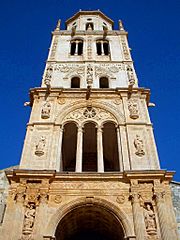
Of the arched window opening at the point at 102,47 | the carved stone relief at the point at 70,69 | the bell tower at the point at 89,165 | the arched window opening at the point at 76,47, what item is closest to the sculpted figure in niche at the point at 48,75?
the bell tower at the point at 89,165

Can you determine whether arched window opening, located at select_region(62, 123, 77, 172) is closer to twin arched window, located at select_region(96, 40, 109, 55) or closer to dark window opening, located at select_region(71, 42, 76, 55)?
twin arched window, located at select_region(96, 40, 109, 55)

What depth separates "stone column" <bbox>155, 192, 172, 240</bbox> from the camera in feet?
35.9

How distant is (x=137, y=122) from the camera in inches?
620

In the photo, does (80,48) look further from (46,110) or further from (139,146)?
(139,146)

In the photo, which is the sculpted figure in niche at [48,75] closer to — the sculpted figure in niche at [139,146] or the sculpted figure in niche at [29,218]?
the sculpted figure in niche at [139,146]

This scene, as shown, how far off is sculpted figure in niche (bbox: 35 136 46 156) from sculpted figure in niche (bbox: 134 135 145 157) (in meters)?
4.12

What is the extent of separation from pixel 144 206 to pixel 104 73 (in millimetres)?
10221

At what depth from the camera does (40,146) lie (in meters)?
14.5

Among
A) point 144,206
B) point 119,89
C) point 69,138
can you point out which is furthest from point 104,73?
point 144,206

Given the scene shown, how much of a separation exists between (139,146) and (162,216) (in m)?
3.70

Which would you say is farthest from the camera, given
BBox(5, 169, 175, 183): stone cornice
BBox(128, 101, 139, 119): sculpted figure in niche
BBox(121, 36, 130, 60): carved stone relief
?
BBox(121, 36, 130, 60): carved stone relief

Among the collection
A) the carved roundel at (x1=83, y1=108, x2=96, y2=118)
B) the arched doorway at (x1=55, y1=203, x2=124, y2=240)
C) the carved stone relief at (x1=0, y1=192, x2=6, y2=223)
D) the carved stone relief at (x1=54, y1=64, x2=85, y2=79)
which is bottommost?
the arched doorway at (x1=55, y1=203, x2=124, y2=240)

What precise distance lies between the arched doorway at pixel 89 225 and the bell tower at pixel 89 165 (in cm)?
4

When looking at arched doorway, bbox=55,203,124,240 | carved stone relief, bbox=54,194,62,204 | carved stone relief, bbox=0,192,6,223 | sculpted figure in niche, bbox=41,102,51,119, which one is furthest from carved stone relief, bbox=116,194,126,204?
sculpted figure in niche, bbox=41,102,51,119
